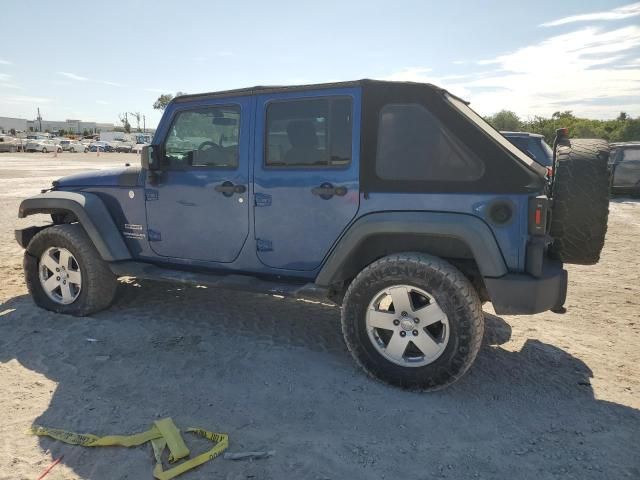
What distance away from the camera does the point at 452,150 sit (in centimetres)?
315

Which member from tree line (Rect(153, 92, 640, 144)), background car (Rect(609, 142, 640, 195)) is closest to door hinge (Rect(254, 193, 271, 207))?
background car (Rect(609, 142, 640, 195))

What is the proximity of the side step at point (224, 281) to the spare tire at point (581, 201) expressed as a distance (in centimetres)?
169

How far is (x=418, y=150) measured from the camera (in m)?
3.23

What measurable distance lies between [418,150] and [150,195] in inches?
95.2

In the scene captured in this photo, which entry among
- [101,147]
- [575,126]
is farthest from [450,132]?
[101,147]

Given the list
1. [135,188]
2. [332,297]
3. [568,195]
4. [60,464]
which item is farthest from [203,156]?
[568,195]

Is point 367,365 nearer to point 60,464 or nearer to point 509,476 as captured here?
point 509,476

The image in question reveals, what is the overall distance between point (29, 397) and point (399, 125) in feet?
10.1

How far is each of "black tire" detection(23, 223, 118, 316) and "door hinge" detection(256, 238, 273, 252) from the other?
1.65 meters

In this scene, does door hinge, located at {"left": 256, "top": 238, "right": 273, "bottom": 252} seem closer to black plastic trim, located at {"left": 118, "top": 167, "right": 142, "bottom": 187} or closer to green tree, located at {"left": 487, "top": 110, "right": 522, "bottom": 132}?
black plastic trim, located at {"left": 118, "top": 167, "right": 142, "bottom": 187}

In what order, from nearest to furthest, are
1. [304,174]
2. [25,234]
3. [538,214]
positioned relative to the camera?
[538,214] → [304,174] → [25,234]

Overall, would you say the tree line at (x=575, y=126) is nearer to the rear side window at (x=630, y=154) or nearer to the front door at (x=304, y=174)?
the rear side window at (x=630, y=154)

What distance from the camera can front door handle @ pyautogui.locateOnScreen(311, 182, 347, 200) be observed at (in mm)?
3400

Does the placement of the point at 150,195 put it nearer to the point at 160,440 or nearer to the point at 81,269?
the point at 81,269
